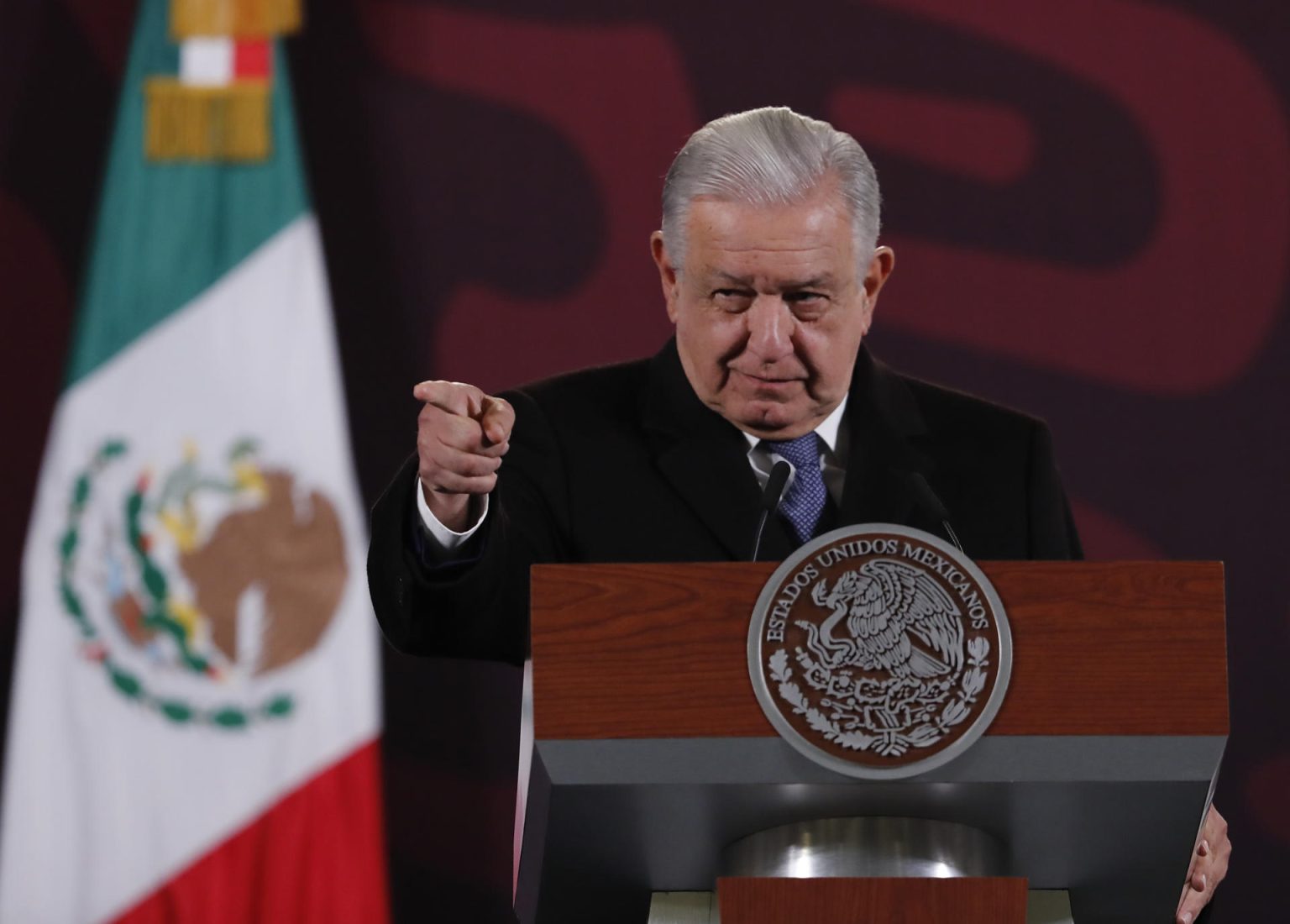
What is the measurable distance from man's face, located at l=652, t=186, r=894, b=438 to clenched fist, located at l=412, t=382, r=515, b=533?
1.79ft

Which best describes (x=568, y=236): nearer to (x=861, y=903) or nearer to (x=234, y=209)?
(x=234, y=209)

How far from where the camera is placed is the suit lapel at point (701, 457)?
2037 mm

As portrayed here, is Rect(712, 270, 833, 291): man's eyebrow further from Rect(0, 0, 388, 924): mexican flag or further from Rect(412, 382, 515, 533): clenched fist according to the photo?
Rect(0, 0, 388, 924): mexican flag

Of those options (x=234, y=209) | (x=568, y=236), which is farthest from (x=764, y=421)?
(x=234, y=209)

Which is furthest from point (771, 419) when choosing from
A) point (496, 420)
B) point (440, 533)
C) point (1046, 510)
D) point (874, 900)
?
point (874, 900)

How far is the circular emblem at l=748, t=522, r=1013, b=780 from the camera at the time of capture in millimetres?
1359

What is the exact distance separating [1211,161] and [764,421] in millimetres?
2072

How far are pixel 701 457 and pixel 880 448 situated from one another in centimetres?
23

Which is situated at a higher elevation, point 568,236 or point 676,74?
point 676,74

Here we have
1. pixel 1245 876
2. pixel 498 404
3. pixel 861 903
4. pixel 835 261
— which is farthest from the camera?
pixel 1245 876

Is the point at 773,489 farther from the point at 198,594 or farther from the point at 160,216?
the point at 160,216

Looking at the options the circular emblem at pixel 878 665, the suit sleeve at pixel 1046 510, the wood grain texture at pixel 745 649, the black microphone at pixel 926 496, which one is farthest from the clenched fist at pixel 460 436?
the suit sleeve at pixel 1046 510

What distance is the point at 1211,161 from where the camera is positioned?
3779 mm

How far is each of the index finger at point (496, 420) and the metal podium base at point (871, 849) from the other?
1.42 feet
